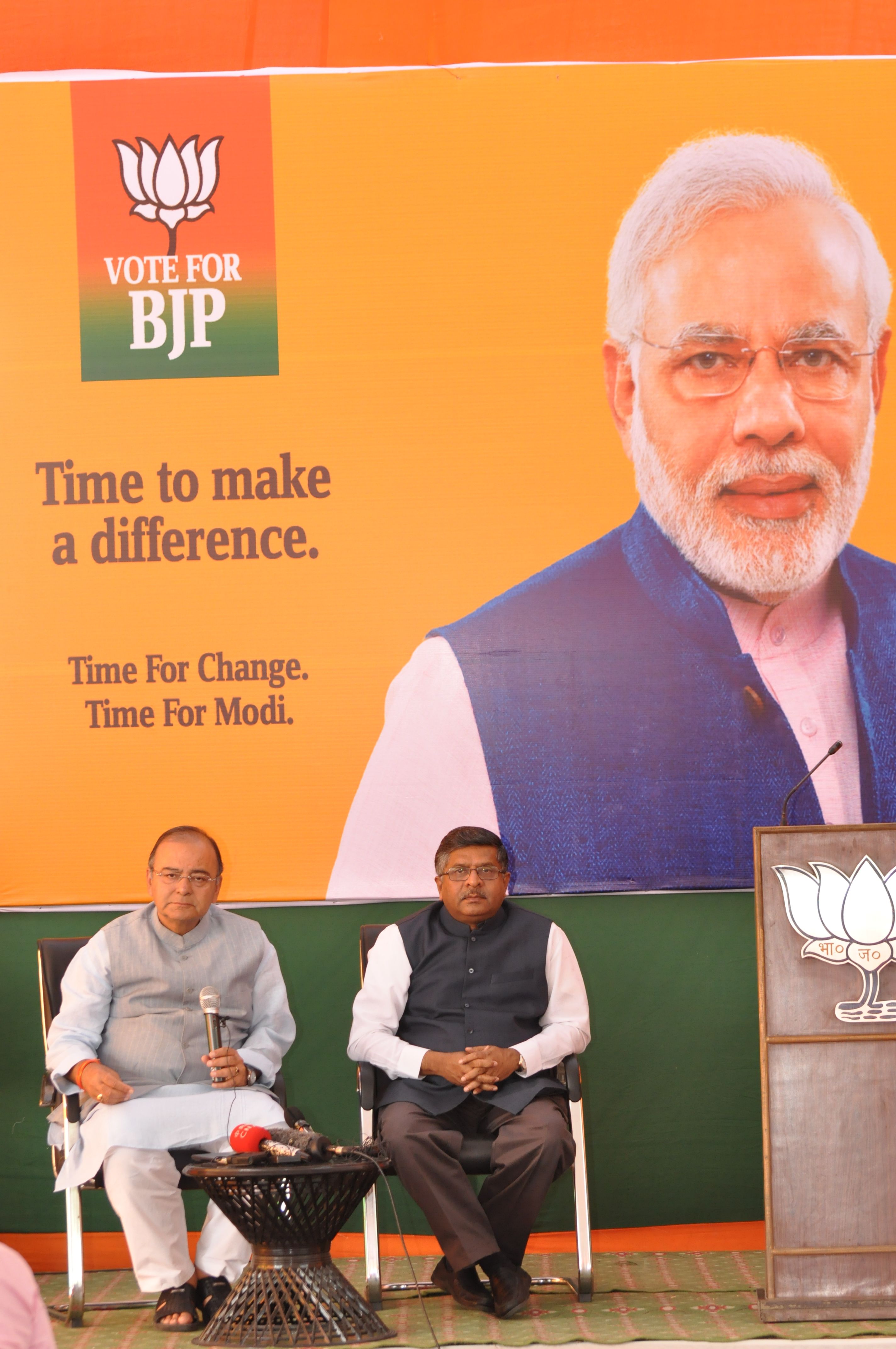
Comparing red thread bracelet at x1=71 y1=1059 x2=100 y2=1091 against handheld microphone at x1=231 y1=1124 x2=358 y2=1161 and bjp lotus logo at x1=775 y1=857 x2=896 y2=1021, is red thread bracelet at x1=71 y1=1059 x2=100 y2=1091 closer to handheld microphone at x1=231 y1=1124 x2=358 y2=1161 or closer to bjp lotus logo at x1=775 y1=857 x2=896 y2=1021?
handheld microphone at x1=231 y1=1124 x2=358 y2=1161

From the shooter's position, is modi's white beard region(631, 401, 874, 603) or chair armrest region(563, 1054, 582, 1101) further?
modi's white beard region(631, 401, 874, 603)

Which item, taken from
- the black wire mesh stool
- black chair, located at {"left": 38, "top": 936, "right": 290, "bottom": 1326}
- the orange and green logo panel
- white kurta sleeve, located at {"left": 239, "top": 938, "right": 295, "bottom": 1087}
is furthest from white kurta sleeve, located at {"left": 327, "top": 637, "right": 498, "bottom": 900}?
the black wire mesh stool

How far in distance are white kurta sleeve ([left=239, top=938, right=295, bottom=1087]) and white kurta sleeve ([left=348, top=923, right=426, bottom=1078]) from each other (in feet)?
0.63

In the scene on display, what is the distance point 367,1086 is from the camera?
4.04 meters

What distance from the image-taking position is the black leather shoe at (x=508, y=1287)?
3811 millimetres

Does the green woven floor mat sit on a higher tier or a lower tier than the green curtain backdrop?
lower

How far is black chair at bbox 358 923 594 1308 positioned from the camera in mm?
3949

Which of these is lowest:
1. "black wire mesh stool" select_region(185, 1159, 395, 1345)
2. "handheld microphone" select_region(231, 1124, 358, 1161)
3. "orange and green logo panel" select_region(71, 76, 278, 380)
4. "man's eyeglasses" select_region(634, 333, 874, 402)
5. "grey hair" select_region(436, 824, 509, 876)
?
"black wire mesh stool" select_region(185, 1159, 395, 1345)

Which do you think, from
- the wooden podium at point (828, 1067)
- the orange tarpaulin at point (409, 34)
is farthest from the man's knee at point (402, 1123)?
the orange tarpaulin at point (409, 34)

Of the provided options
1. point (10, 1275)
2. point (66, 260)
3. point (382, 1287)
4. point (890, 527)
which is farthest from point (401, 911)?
point (10, 1275)

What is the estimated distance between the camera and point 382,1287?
161 inches

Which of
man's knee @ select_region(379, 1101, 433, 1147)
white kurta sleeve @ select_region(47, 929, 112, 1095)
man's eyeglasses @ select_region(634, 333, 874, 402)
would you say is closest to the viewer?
man's knee @ select_region(379, 1101, 433, 1147)

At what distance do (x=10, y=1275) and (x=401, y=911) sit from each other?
304 centimetres

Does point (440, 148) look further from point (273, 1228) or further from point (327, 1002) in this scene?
point (273, 1228)
